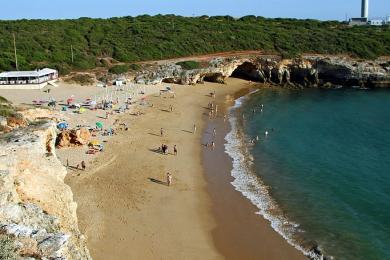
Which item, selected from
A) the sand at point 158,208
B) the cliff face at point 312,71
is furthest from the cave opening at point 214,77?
the sand at point 158,208

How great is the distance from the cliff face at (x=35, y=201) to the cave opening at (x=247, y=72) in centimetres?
4880

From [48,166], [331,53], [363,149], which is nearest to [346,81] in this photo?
[331,53]

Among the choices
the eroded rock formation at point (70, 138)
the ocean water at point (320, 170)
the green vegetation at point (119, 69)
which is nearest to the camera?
the ocean water at point (320, 170)

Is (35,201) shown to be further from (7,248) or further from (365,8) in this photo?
(365,8)

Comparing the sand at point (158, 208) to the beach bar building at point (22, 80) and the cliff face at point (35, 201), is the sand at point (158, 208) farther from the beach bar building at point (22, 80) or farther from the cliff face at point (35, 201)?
the beach bar building at point (22, 80)

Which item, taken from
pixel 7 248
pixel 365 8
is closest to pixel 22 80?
pixel 7 248

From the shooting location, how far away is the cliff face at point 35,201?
37.4 feet

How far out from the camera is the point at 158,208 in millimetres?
24938

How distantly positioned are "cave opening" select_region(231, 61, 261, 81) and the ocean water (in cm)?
1232

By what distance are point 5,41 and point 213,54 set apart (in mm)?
30074

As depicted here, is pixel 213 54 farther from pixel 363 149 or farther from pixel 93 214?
pixel 93 214

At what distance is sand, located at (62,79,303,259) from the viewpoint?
20.9 m

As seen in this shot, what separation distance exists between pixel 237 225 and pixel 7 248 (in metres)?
14.7

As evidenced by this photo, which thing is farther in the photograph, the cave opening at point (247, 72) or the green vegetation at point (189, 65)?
the cave opening at point (247, 72)
